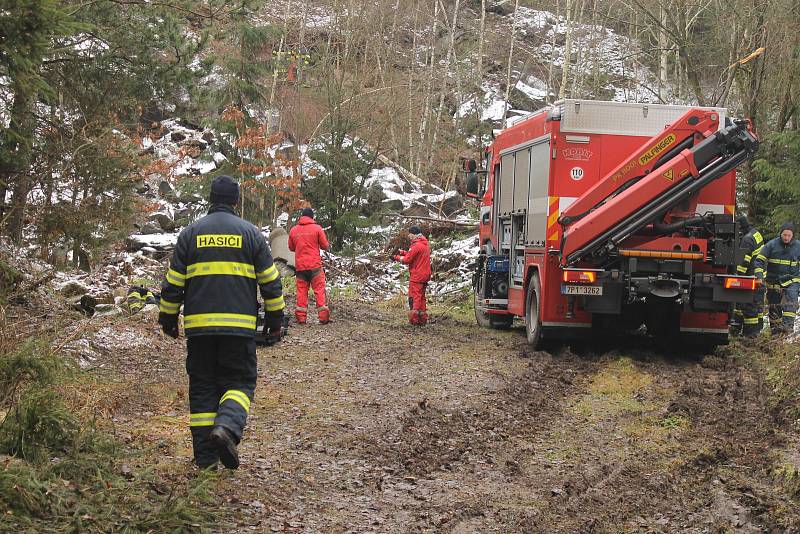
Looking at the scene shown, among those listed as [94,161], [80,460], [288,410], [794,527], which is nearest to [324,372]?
[288,410]

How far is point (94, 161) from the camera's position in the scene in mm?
12320

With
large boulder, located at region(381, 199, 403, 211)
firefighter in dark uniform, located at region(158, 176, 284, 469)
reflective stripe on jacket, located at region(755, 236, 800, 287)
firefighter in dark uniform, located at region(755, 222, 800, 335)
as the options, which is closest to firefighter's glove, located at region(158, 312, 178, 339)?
firefighter in dark uniform, located at region(158, 176, 284, 469)

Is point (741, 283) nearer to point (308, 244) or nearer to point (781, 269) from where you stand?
point (781, 269)

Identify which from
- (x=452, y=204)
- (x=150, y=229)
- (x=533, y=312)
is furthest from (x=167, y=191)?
(x=533, y=312)

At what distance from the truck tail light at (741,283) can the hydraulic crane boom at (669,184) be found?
1178 millimetres

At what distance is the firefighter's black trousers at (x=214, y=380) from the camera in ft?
19.8

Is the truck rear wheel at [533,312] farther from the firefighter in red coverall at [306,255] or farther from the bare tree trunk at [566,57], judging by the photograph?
the bare tree trunk at [566,57]

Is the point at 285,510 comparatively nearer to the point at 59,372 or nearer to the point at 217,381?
the point at 217,381

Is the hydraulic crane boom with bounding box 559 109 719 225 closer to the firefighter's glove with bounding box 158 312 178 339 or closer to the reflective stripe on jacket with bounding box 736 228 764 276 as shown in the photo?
the reflective stripe on jacket with bounding box 736 228 764 276

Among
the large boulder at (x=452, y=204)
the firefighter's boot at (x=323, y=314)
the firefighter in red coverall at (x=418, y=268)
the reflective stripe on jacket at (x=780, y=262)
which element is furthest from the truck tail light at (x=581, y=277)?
the large boulder at (x=452, y=204)

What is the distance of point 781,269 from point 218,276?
35.9 ft

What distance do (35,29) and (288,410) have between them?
4.15 m

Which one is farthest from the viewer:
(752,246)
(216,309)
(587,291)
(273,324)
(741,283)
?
(752,246)

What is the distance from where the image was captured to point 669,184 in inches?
448
